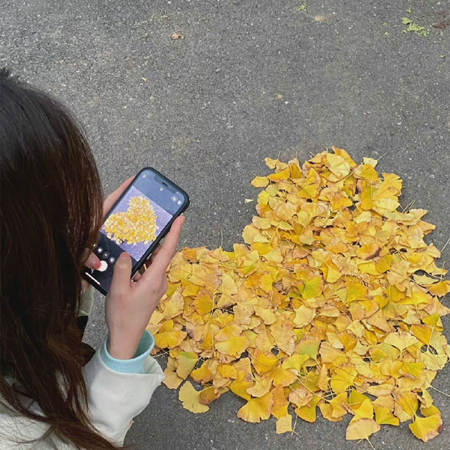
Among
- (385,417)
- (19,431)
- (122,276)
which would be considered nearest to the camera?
(19,431)

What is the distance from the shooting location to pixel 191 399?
1489 millimetres

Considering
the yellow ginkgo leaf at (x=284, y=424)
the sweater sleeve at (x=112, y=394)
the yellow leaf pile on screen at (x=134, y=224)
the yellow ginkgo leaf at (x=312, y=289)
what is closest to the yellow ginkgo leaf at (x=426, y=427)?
the yellow ginkgo leaf at (x=284, y=424)

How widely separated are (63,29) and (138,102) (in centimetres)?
60

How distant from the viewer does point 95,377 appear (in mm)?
1038

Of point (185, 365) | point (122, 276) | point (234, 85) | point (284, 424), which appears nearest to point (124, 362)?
point (122, 276)

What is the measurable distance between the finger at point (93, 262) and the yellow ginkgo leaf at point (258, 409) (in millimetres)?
630

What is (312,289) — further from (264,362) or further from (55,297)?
(55,297)

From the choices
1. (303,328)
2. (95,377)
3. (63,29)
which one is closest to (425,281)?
(303,328)

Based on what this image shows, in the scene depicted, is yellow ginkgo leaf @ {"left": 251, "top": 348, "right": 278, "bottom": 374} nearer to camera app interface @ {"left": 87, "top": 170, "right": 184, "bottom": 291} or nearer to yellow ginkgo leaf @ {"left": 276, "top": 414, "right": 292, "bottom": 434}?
yellow ginkgo leaf @ {"left": 276, "top": 414, "right": 292, "bottom": 434}

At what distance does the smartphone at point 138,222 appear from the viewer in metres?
1.18

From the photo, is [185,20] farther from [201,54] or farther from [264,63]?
[264,63]

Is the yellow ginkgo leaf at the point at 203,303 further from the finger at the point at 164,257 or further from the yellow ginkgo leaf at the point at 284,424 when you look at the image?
the finger at the point at 164,257

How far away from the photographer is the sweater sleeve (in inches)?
40.5

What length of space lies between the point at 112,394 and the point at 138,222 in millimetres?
403
